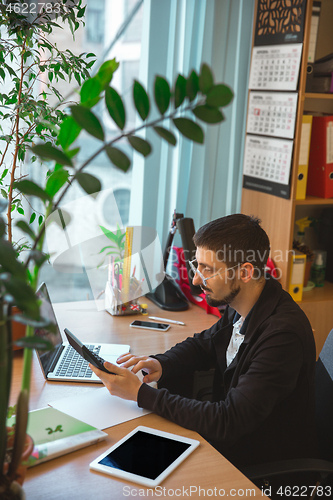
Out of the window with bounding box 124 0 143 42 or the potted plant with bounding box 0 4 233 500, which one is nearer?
the potted plant with bounding box 0 4 233 500

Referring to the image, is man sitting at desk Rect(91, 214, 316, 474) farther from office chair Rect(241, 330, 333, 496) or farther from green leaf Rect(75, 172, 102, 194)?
green leaf Rect(75, 172, 102, 194)

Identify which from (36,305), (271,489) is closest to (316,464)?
(271,489)

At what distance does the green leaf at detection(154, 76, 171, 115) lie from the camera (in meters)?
0.66

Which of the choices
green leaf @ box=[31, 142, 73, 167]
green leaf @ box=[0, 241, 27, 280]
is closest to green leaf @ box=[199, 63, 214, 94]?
green leaf @ box=[31, 142, 73, 167]

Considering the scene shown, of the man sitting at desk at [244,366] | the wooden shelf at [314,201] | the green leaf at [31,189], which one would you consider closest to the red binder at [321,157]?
the wooden shelf at [314,201]

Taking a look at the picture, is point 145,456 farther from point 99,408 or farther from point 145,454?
point 99,408

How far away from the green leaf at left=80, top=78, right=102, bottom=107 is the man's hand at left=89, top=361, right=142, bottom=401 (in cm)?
75

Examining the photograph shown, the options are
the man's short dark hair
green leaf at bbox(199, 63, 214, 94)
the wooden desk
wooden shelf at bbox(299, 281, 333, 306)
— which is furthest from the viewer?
wooden shelf at bbox(299, 281, 333, 306)

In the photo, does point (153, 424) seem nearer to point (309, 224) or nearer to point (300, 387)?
point (300, 387)

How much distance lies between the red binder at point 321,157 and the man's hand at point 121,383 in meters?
1.48

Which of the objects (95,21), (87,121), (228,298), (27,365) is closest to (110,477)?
(27,365)

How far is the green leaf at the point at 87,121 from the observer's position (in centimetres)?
64

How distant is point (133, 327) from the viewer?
1.75 meters

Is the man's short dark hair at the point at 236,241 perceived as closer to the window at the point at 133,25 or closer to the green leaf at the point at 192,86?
the green leaf at the point at 192,86
